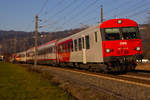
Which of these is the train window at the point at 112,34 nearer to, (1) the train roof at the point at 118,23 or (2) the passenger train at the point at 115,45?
(2) the passenger train at the point at 115,45

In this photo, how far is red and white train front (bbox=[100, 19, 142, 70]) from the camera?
12695 millimetres

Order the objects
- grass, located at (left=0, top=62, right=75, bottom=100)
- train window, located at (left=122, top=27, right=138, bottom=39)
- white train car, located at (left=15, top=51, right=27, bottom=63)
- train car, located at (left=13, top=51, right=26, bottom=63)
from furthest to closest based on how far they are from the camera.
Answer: train car, located at (left=13, top=51, right=26, bottom=63), white train car, located at (left=15, top=51, right=27, bottom=63), train window, located at (left=122, top=27, right=138, bottom=39), grass, located at (left=0, top=62, right=75, bottom=100)

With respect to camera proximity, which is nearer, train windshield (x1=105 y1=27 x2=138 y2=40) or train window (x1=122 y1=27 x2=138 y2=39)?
train windshield (x1=105 y1=27 x2=138 y2=40)

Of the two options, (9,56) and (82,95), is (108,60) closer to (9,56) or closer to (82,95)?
(82,95)

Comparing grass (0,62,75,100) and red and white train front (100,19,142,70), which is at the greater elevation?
red and white train front (100,19,142,70)

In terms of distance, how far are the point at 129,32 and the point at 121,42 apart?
968 millimetres

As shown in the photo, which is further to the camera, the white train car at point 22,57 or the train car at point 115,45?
the white train car at point 22,57

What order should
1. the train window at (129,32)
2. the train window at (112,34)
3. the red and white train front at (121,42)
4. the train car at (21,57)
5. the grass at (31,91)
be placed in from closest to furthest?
the grass at (31,91), the red and white train front at (121,42), the train window at (112,34), the train window at (129,32), the train car at (21,57)

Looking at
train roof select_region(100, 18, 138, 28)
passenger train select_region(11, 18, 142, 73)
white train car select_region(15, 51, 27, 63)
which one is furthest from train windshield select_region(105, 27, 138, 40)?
white train car select_region(15, 51, 27, 63)

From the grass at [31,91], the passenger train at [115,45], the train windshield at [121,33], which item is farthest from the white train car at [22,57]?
the grass at [31,91]

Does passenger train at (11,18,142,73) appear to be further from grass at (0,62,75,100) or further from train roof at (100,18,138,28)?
grass at (0,62,75,100)

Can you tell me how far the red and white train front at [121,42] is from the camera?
41.7 ft

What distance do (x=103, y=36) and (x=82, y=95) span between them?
19.7 feet

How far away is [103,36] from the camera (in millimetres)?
13000
